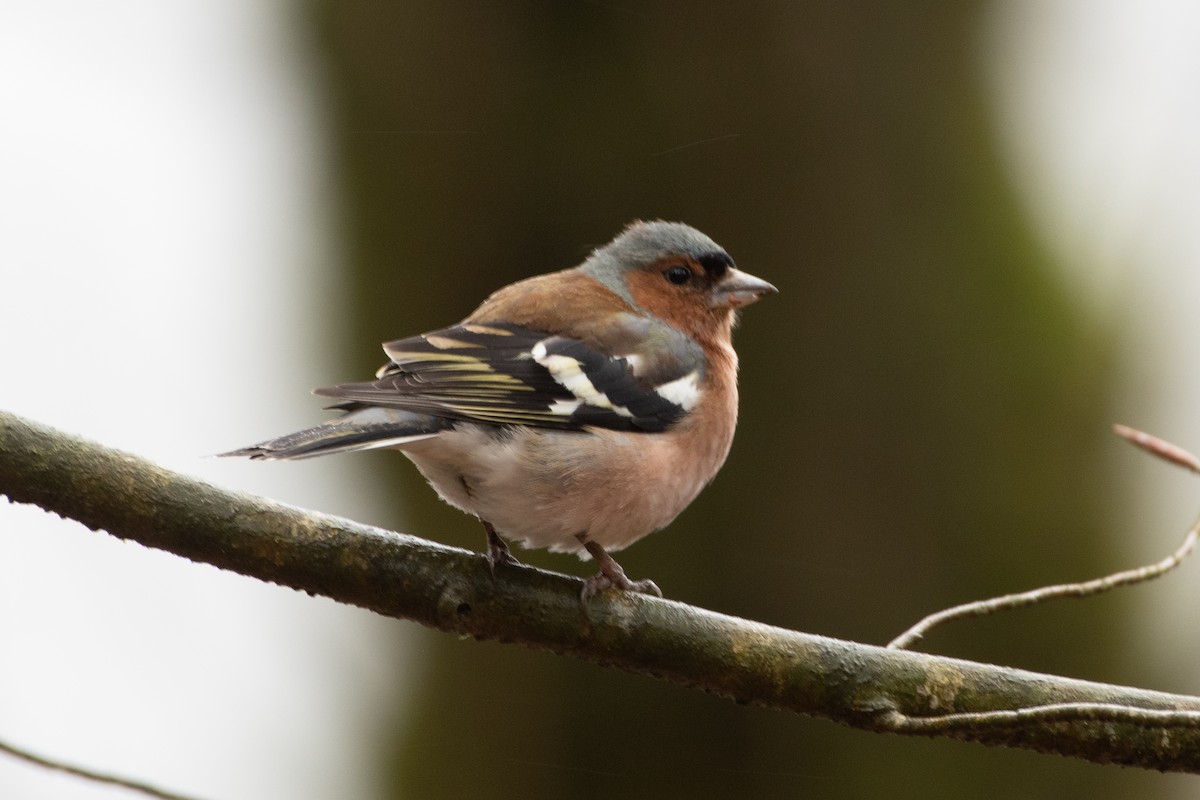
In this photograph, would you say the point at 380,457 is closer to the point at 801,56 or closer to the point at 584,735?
the point at 584,735

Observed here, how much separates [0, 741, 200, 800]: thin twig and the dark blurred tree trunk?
3605 millimetres

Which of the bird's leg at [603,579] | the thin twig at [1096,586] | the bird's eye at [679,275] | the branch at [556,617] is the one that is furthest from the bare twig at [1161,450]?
the bird's eye at [679,275]

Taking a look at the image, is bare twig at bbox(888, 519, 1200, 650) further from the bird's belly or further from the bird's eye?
the bird's eye

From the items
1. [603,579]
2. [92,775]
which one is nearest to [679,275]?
[603,579]

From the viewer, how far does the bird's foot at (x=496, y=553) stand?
260 cm

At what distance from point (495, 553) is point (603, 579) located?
0.35 metres

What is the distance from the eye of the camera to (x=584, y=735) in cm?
525

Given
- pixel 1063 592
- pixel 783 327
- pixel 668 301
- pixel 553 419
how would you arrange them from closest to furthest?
pixel 1063 592 < pixel 553 419 < pixel 668 301 < pixel 783 327

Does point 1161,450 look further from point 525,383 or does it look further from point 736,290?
point 736,290

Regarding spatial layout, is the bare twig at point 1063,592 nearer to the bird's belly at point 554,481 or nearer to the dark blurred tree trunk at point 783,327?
the bird's belly at point 554,481

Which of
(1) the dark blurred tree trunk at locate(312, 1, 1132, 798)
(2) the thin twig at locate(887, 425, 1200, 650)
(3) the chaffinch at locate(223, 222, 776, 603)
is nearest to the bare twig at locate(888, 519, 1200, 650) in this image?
(2) the thin twig at locate(887, 425, 1200, 650)

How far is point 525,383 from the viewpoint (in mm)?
3334

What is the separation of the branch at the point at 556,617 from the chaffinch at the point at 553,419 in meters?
0.11

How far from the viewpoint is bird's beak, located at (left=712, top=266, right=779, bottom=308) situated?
418 centimetres
